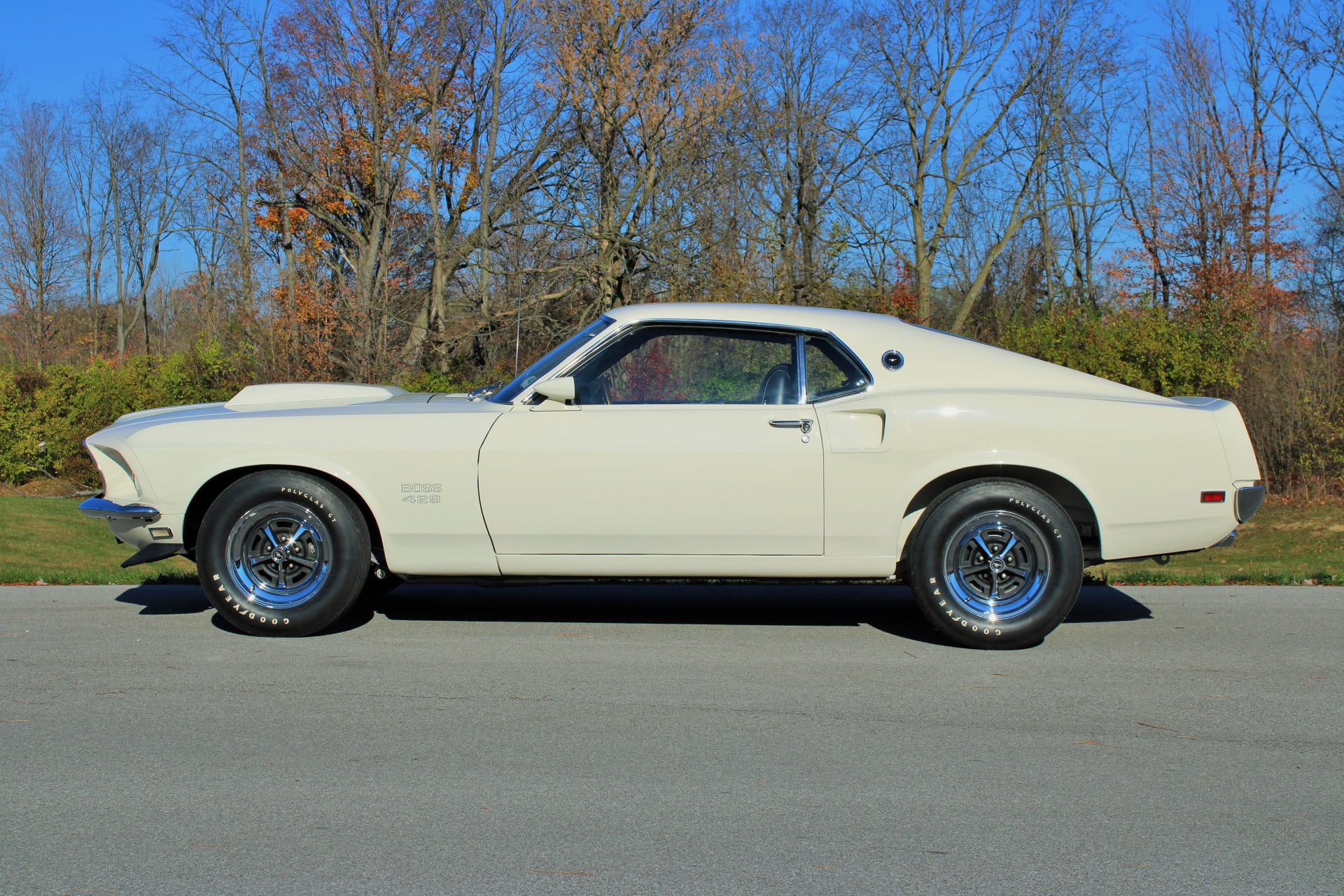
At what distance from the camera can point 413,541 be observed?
543 centimetres

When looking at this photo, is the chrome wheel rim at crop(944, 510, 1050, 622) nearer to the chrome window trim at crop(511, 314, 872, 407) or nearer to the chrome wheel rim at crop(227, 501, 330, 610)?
the chrome window trim at crop(511, 314, 872, 407)

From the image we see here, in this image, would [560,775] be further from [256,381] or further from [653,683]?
[256,381]

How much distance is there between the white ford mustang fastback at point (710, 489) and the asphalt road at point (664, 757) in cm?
38

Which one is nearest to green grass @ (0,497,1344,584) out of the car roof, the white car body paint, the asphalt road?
the asphalt road

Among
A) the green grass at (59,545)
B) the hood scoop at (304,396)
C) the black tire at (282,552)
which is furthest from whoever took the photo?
the green grass at (59,545)

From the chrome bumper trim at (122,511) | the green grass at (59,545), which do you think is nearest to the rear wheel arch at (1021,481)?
the chrome bumper trim at (122,511)

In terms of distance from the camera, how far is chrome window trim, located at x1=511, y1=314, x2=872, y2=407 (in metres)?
5.52

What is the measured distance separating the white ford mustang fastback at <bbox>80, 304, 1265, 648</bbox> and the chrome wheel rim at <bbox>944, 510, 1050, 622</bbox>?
10mm

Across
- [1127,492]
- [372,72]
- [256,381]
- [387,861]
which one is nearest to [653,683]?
[387,861]

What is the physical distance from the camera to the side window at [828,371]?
5.54 metres

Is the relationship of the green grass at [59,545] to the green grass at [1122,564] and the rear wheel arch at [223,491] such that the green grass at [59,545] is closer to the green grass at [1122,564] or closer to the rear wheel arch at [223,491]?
the green grass at [1122,564]

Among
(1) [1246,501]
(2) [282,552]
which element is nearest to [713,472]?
(2) [282,552]

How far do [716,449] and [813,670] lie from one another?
44.7 inches

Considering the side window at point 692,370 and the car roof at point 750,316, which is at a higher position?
the car roof at point 750,316
